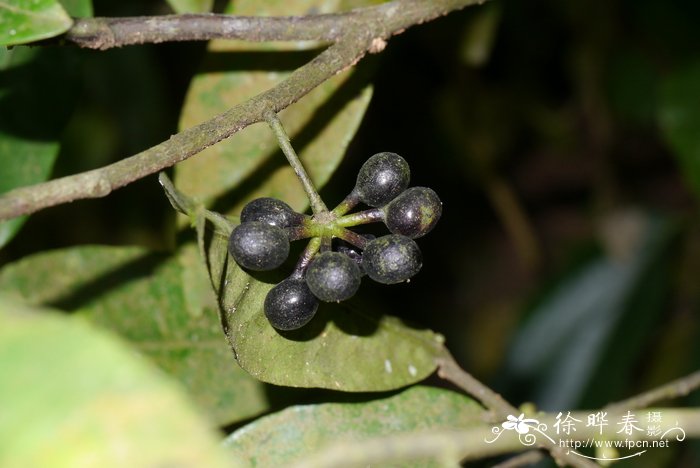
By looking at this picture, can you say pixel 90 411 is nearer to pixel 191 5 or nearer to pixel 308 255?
pixel 308 255

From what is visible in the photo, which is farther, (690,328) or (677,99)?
(690,328)

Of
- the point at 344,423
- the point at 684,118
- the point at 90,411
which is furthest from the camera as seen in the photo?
the point at 684,118

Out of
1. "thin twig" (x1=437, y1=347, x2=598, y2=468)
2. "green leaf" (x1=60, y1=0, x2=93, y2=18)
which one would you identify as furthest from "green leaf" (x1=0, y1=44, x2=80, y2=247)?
"thin twig" (x1=437, y1=347, x2=598, y2=468)

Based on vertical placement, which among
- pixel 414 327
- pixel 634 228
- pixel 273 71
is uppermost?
pixel 634 228

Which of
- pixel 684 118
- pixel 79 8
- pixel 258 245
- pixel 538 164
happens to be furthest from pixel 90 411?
pixel 538 164

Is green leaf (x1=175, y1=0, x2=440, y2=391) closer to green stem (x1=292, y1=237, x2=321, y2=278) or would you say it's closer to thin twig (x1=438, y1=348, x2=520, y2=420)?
thin twig (x1=438, y1=348, x2=520, y2=420)

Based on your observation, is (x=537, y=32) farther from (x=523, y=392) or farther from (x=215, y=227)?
(x=215, y=227)

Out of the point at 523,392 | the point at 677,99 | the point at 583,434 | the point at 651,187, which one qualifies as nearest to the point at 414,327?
the point at 583,434
